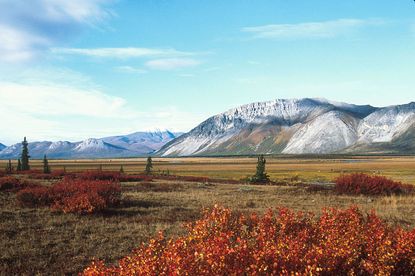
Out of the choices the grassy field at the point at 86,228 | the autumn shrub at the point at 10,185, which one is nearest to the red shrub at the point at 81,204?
the grassy field at the point at 86,228

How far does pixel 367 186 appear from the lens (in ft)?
116

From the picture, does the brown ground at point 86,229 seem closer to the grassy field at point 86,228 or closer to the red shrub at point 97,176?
the grassy field at point 86,228

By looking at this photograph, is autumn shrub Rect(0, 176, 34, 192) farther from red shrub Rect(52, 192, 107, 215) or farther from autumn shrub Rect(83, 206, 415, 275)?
autumn shrub Rect(83, 206, 415, 275)

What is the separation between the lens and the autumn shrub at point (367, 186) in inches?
1385

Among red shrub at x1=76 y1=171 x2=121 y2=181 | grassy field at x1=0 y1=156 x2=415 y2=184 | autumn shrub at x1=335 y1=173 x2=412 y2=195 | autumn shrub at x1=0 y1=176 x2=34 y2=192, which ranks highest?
autumn shrub at x1=0 y1=176 x2=34 y2=192

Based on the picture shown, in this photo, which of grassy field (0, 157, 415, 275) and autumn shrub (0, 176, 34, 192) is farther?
autumn shrub (0, 176, 34, 192)

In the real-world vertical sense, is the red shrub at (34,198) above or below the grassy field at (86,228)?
above

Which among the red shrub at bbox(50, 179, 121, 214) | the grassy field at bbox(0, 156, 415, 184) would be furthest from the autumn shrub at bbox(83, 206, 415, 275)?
the grassy field at bbox(0, 156, 415, 184)

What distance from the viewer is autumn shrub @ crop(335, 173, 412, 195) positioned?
35188mm

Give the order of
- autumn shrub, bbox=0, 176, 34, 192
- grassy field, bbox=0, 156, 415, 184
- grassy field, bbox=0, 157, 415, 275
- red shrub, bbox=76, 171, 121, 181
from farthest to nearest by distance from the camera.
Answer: grassy field, bbox=0, 156, 415, 184
red shrub, bbox=76, 171, 121, 181
autumn shrub, bbox=0, 176, 34, 192
grassy field, bbox=0, 157, 415, 275

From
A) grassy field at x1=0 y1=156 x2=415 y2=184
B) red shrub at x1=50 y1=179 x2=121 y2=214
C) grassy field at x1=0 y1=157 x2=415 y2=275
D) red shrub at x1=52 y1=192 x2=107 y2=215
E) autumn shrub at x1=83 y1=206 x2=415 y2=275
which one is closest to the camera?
autumn shrub at x1=83 y1=206 x2=415 y2=275

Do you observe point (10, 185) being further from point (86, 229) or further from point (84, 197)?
point (86, 229)

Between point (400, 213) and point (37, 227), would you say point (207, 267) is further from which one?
point (400, 213)

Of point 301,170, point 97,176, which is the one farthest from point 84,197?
point 301,170
